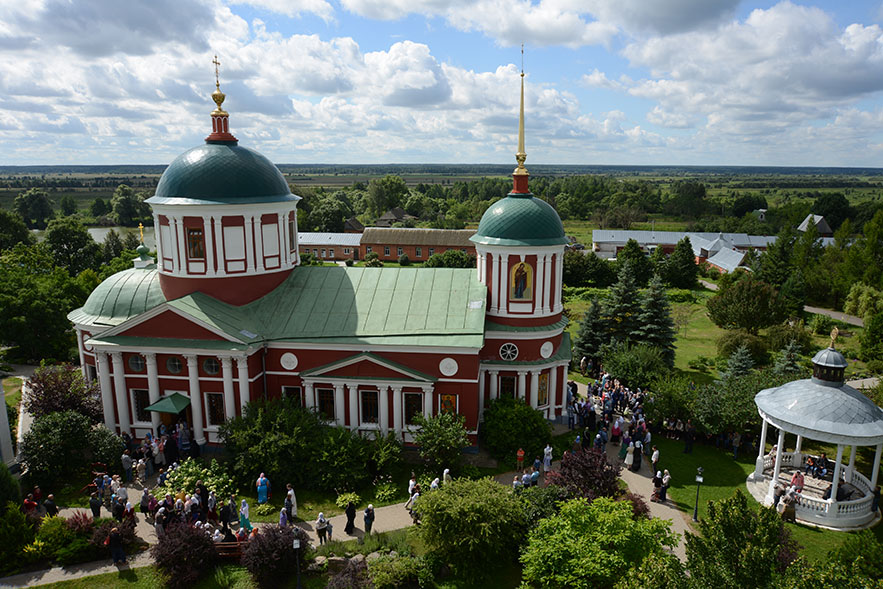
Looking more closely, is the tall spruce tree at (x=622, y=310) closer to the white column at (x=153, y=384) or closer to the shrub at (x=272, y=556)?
the shrub at (x=272, y=556)

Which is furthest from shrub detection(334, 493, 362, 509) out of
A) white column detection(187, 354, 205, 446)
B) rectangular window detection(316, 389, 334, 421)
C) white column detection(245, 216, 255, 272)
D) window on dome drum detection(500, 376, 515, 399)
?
white column detection(245, 216, 255, 272)

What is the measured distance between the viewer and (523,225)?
23.9 m

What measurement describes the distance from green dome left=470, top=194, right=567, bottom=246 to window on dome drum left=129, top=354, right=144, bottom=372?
14290mm

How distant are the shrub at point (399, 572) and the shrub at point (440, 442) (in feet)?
16.1

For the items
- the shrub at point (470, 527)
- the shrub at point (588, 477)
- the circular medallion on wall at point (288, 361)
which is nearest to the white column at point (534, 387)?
the shrub at point (588, 477)

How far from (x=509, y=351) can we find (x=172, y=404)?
13.4 metres

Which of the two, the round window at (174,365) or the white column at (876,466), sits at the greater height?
the round window at (174,365)

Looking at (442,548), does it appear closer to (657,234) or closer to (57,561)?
(57,561)

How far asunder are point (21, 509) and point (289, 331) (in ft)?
32.7

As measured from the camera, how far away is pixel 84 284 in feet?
127

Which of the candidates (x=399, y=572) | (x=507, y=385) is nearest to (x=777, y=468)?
(x=507, y=385)

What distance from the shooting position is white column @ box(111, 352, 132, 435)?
2212 centimetres

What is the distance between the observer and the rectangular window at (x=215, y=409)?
2252 centimetres

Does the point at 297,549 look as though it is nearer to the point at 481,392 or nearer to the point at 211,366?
the point at 211,366
